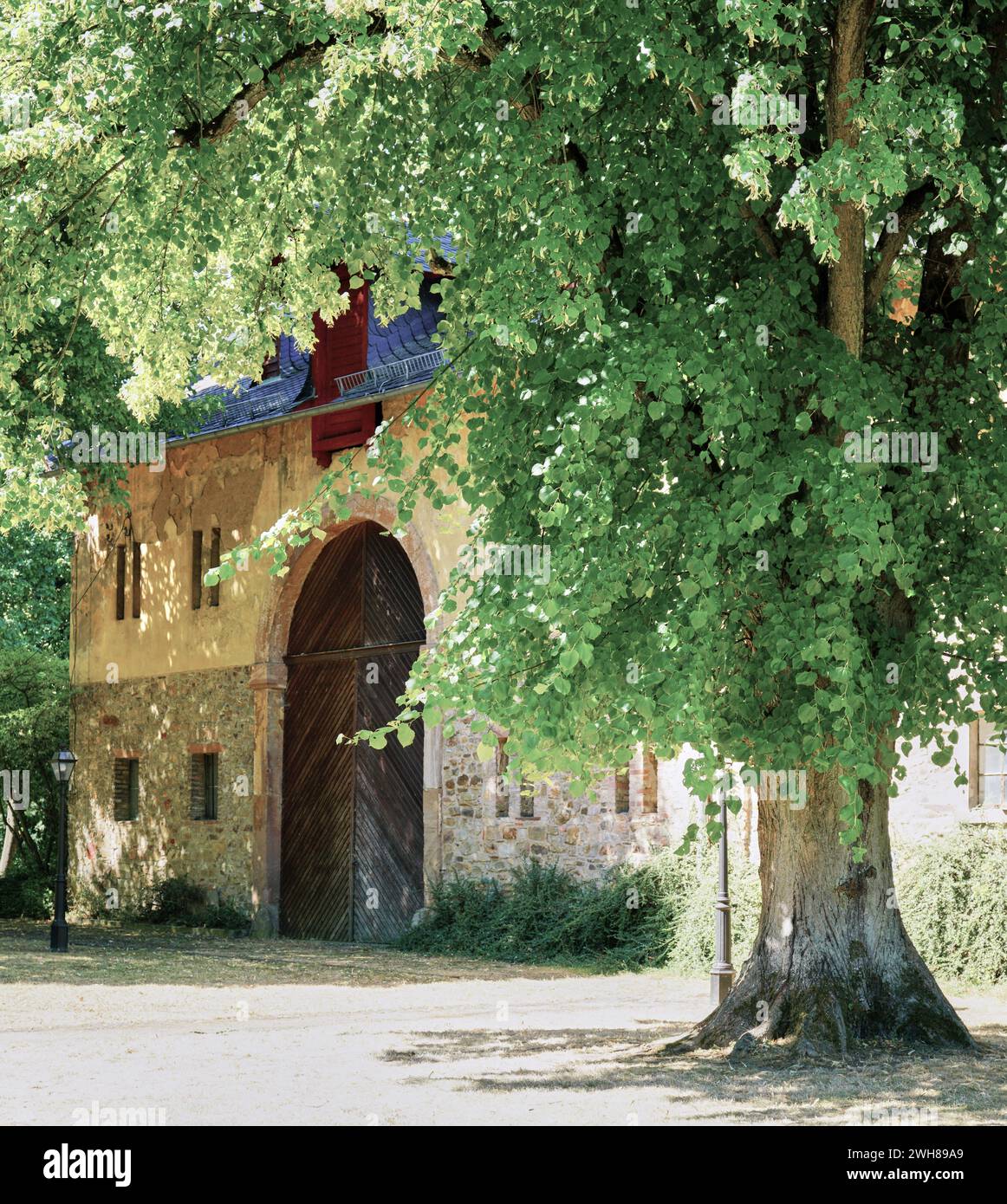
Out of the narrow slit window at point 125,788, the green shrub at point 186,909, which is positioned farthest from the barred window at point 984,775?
the narrow slit window at point 125,788

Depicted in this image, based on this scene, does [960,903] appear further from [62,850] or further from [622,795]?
[62,850]

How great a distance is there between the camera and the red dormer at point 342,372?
790 inches

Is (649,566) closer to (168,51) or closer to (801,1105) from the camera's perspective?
(801,1105)

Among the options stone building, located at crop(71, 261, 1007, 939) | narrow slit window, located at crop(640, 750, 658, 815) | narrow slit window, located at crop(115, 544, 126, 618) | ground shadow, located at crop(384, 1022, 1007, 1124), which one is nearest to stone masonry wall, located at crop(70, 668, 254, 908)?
stone building, located at crop(71, 261, 1007, 939)

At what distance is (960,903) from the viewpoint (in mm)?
13891

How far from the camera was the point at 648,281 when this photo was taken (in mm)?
9133

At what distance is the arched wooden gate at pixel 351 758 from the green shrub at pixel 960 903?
6.93 m

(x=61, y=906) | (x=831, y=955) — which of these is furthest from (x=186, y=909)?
(x=831, y=955)

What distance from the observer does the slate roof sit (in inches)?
758

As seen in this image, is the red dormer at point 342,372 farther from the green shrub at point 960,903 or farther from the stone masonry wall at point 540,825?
the green shrub at point 960,903

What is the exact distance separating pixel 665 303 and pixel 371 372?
11109mm

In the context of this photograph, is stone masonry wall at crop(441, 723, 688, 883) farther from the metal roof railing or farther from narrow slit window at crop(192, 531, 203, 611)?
narrow slit window at crop(192, 531, 203, 611)

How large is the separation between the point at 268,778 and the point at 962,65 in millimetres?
14564

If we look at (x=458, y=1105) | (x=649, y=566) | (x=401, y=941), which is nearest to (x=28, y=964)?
(x=401, y=941)
